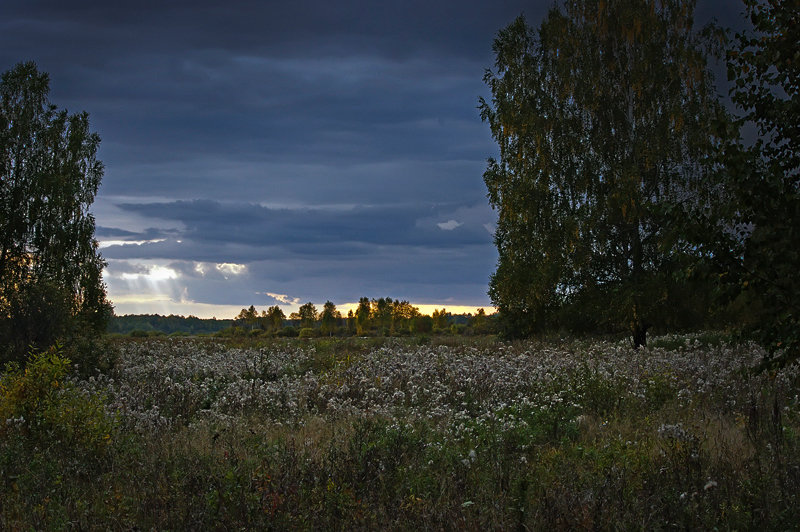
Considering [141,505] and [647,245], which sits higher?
[647,245]

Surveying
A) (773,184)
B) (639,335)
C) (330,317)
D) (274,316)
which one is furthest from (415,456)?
(274,316)

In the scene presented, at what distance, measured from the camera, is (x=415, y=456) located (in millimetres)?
6875

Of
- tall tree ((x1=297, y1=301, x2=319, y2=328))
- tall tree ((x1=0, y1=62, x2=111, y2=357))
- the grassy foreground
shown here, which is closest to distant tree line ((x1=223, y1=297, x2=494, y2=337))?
tall tree ((x1=297, y1=301, x2=319, y2=328))

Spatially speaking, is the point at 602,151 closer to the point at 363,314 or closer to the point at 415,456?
the point at 415,456

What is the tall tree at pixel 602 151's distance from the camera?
2098 centimetres

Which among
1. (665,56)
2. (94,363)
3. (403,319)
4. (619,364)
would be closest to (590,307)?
(619,364)

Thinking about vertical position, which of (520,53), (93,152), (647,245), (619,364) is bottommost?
(619,364)

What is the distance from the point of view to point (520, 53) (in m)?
23.6

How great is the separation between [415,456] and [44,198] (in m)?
25.4

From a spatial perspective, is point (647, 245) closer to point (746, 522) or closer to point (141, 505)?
point (746, 522)

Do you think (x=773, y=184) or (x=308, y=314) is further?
(x=308, y=314)

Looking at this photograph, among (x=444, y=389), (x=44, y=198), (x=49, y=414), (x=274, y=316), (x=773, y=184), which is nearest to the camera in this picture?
(x=773, y=184)

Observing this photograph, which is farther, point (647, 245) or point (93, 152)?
point (93, 152)

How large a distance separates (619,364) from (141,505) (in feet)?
37.0
